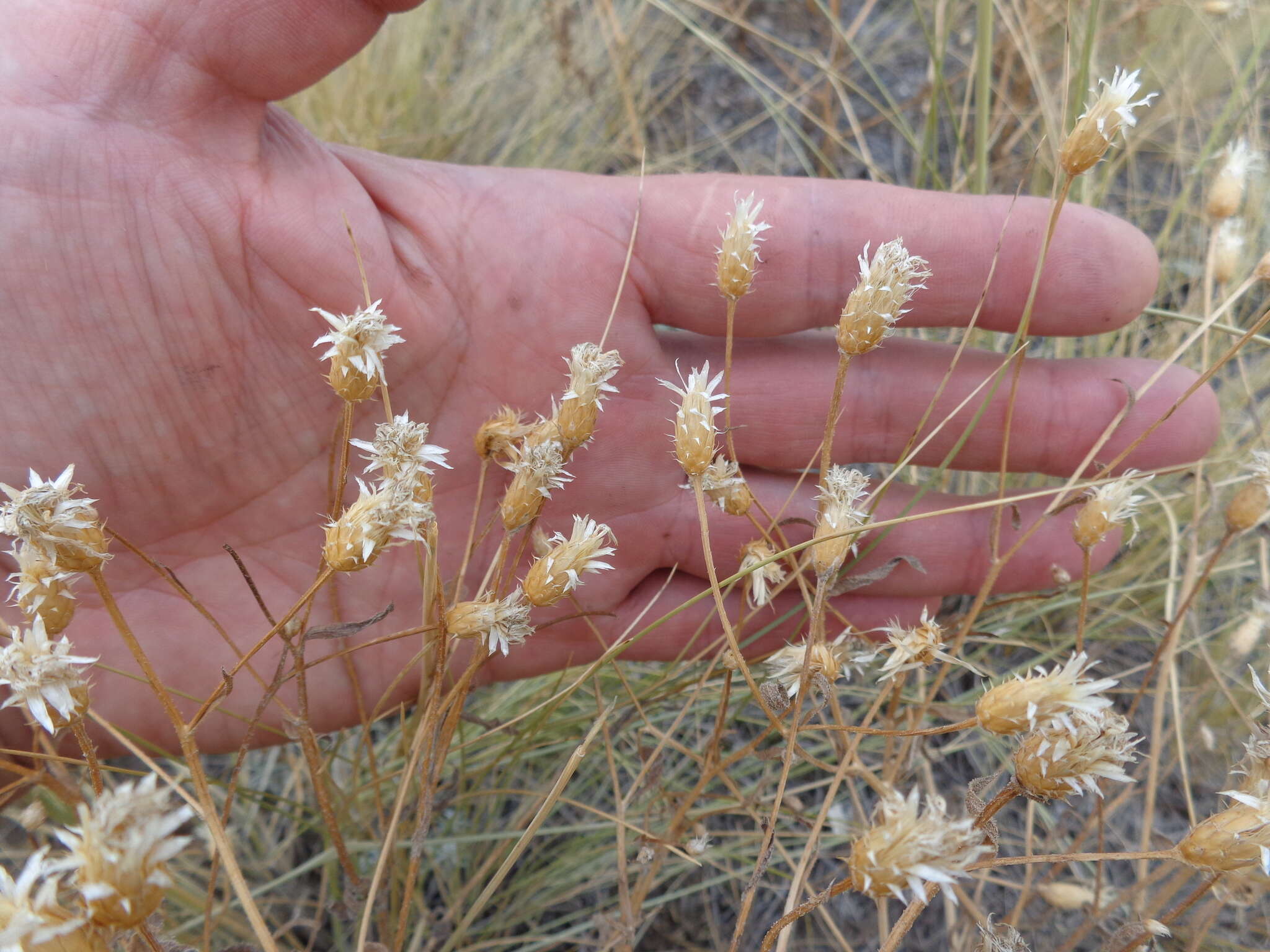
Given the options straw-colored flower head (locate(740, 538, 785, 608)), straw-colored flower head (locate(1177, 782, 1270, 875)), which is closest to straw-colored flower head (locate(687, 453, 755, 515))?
straw-colored flower head (locate(740, 538, 785, 608))

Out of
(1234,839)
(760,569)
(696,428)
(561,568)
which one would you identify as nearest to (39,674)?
(561,568)

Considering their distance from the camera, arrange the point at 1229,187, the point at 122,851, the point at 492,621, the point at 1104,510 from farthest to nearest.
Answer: the point at 1229,187, the point at 1104,510, the point at 492,621, the point at 122,851

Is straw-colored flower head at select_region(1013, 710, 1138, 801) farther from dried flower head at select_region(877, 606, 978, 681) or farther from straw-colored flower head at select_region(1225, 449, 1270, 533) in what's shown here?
straw-colored flower head at select_region(1225, 449, 1270, 533)

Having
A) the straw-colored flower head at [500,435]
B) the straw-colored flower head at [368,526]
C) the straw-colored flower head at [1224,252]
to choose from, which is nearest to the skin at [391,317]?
the straw-colored flower head at [1224,252]

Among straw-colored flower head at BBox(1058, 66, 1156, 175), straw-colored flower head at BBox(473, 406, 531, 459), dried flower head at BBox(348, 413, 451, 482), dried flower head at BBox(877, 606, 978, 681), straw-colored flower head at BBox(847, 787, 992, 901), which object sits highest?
straw-colored flower head at BBox(1058, 66, 1156, 175)

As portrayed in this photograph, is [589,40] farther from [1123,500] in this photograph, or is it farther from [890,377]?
[1123,500]

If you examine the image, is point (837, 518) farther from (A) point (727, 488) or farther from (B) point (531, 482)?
(B) point (531, 482)

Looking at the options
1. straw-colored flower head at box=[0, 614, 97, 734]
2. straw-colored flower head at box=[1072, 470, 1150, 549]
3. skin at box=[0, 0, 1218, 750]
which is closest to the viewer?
straw-colored flower head at box=[0, 614, 97, 734]

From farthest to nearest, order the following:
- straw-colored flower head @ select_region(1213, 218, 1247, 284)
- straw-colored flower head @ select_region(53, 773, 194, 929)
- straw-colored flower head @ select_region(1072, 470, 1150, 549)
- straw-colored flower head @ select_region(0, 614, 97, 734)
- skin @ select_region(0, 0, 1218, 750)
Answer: straw-colored flower head @ select_region(1213, 218, 1247, 284)
skin @ select_region(0, 0, 1218, 750)
straw-colored flower head @ select_region(1072, 470, 1150, 549)
straw-colored flower head @ select_region(0, 614, 97, 734)
straw-colored flower head @ select_region(53, 773, 194, 929)
